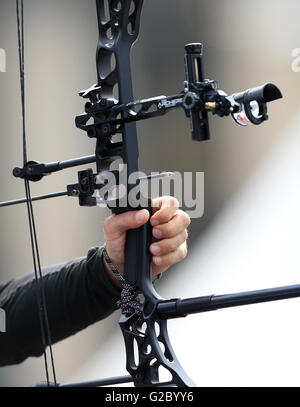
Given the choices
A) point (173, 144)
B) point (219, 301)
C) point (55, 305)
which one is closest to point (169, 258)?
point (219, 301)

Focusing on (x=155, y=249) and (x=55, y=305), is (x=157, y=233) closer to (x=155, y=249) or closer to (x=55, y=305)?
(x=155, y=249)

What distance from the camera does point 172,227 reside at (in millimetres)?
1684

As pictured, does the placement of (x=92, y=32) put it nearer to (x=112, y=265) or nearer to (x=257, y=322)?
(x=257, y=322)

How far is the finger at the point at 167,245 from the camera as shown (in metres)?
1.55

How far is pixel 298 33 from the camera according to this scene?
3895 mm

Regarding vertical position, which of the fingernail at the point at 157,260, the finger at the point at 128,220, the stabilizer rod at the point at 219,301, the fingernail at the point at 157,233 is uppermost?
the finger at the point at 128,220

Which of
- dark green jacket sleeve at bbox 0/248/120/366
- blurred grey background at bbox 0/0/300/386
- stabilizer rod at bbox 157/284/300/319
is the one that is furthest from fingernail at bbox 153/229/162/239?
blurred grey background at bbox 0/0/300/386

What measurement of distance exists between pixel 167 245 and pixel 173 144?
7.93ft

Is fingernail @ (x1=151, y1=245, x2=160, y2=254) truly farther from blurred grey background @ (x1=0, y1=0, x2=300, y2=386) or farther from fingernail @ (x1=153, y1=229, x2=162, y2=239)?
blurred grey background @ (x1=0, y1=0, x2=300, y2=386)

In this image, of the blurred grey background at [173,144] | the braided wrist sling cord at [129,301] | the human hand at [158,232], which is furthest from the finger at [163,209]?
the blurred grey background at [173,144]

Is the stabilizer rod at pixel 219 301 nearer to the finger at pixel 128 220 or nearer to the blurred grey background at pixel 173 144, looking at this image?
the finger at pixel 128 220

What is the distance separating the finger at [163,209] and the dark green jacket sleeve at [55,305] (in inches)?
13.0
